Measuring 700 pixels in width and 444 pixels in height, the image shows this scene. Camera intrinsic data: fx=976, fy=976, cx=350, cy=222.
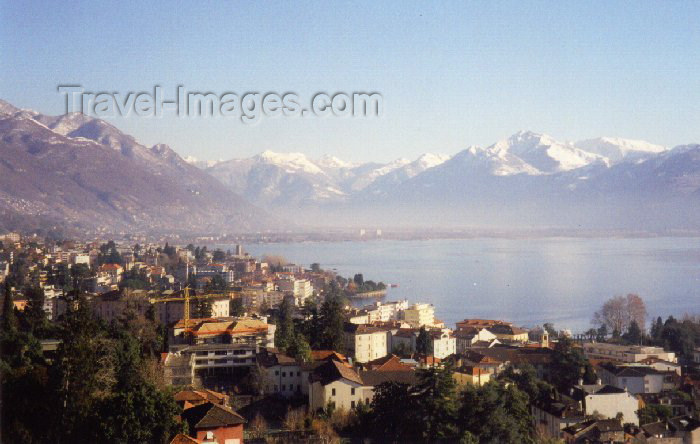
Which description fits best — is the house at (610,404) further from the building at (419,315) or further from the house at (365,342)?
the building at (419,315)

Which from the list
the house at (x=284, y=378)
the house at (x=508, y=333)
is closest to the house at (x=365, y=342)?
the house at (x=284, y=378)

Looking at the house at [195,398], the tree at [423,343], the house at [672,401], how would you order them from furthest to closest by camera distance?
the tree at [423,343] → the house at [672,401] → the house at [195,398]

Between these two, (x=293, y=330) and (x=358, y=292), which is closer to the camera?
(x=293, y=330)

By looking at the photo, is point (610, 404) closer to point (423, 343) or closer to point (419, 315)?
point (423, 343)

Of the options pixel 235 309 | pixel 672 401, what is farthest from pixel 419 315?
pixel 672 401

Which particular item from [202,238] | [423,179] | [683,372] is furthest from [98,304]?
[423,179]

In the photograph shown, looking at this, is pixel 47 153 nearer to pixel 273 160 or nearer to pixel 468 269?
pixel 468 269
